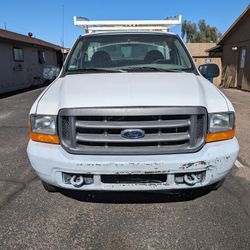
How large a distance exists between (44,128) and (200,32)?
2792 inches

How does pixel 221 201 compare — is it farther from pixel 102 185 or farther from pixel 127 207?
pixel 102 185

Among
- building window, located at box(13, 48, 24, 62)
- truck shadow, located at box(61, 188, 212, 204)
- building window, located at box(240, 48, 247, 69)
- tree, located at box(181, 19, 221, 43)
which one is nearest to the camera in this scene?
truck shadow, located at box(61, 188, 212, 204)

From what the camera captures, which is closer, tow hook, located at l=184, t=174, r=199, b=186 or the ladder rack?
tow hook, located at l=184, t=174, r=199, b=186

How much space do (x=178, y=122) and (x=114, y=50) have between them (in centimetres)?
209

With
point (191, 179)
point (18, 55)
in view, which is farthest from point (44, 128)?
point (18, 55)

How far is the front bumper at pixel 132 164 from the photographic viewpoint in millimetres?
2676

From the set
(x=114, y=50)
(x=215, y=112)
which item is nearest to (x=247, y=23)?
(x=114, y=50)

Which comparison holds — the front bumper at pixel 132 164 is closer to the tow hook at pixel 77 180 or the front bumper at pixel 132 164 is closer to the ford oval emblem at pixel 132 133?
the tow hook at pixel 77 180

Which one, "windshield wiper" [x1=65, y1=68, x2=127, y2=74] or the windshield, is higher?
the windshield

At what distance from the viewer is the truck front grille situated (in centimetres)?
270

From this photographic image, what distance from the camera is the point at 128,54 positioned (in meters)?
4.36

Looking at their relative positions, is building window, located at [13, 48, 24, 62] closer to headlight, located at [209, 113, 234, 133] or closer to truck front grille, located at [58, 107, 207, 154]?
truck front grille, located at [58, 107, 207, 154]

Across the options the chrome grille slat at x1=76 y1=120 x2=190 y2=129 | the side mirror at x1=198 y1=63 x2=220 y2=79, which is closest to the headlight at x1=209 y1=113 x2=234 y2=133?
the chrome grille slat at x1=76 y1=120 x2=190 y2=129

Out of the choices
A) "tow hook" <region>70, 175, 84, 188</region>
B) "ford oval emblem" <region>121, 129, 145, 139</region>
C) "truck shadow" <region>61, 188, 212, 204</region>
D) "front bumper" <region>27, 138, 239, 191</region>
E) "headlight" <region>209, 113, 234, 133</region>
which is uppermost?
"headlight" <region>209, 113, 234, 133</region>
